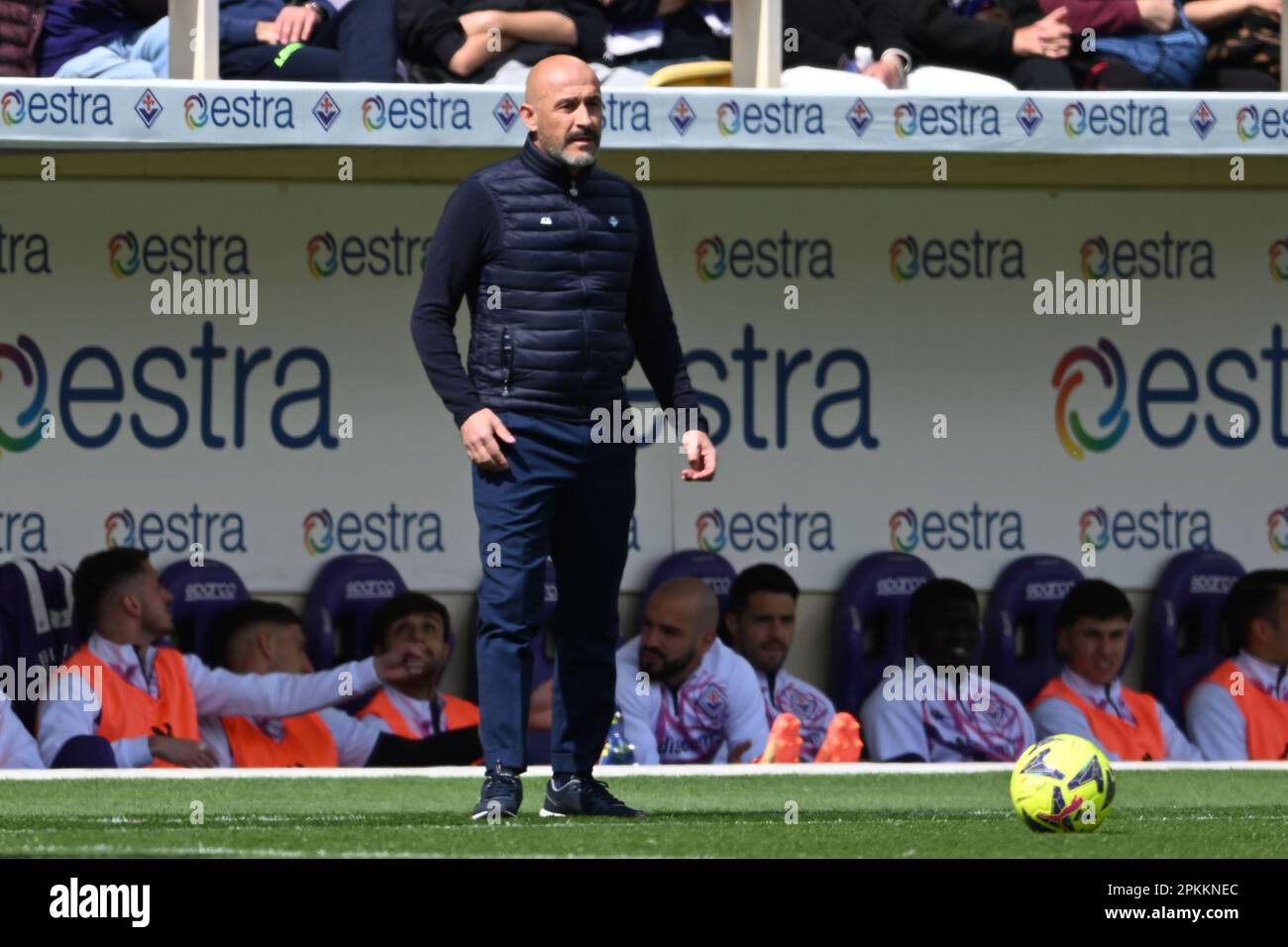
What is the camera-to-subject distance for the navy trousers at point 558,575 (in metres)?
5.99

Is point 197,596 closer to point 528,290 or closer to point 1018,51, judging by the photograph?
point 1018,51

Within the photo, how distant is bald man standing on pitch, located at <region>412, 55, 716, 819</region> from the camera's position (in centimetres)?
600

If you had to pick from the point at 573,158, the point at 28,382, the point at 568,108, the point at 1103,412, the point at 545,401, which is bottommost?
the point at 545,401

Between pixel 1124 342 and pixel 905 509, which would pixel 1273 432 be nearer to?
pixel 1124 342

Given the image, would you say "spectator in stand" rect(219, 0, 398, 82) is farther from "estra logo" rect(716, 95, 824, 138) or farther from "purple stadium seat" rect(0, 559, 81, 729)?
"purple stadium seat" rect(0, 559, 81, 729)

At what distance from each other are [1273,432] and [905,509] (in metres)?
1.63

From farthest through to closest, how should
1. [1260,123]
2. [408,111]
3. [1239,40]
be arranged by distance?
[1239,40] < [1260,123] < [408,111]

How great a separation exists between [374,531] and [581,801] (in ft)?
13.8

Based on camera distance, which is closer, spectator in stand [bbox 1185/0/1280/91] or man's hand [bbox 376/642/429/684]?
man's hand [bbox 376/642/429/684]

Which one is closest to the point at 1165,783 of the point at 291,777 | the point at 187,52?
the point at 291,777

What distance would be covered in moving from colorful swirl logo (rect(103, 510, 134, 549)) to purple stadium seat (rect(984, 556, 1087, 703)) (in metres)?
3.37

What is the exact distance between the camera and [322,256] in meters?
10.3

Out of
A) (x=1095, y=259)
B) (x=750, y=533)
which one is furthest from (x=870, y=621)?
(x=1095, y=259)

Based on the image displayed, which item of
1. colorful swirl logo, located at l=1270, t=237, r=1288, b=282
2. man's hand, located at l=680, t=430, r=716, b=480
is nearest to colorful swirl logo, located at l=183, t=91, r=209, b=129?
man's hand, located at l=680, t=430, r=716, b=480
